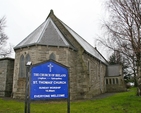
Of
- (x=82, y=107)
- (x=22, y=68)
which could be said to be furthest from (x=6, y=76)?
(x=82, y=107)

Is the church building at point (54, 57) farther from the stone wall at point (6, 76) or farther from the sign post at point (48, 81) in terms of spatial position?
the sign post at point (48, 81)

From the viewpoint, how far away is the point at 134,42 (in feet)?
49.8

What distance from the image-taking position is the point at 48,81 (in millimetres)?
7195

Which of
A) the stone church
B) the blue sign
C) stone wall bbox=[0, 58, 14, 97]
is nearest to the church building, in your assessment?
the stone church

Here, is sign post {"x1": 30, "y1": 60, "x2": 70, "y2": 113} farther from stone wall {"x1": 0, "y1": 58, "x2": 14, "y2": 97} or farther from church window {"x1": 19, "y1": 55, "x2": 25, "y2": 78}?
stone wall {"x1": 0, "y1": 58, "x2": 14, "y2": 97}

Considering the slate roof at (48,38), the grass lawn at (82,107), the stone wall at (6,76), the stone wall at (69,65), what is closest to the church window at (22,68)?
the stone wall at (69,65)

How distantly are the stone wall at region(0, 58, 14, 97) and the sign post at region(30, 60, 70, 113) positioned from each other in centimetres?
1507

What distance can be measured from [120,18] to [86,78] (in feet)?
24.3

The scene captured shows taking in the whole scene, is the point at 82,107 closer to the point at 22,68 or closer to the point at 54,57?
the point at 54,57

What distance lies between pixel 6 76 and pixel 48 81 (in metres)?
15.4

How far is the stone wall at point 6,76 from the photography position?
20413 millimetres

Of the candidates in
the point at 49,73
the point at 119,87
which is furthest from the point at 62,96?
the point at 119,87

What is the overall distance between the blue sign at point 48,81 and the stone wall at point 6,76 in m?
15.1

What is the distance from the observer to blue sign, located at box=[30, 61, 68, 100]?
22.8ft
